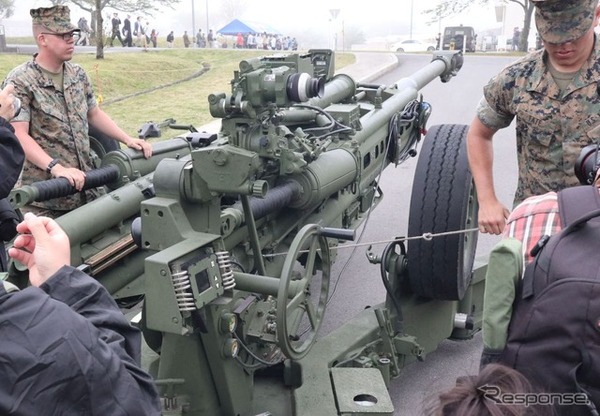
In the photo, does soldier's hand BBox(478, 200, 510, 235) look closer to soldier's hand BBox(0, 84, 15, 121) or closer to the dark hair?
the dark hair

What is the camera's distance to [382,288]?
Answer: 596 centimetres

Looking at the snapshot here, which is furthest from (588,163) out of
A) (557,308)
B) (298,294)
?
(298,294)

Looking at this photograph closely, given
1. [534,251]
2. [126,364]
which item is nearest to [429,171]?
[534,251]

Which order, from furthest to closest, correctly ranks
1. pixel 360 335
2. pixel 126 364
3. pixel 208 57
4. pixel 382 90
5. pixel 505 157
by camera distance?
1. pixel 208 57
2. pixel 505 157
3. pixel 382 90
4. pixel 360 335
5. pixel 126 364

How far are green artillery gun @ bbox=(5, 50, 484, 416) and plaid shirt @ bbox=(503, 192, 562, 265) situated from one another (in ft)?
2.98

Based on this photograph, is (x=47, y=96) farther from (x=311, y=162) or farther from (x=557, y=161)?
(x=557, y=161)

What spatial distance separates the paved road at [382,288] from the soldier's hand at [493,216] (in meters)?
0.75

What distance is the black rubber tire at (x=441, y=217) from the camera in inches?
164

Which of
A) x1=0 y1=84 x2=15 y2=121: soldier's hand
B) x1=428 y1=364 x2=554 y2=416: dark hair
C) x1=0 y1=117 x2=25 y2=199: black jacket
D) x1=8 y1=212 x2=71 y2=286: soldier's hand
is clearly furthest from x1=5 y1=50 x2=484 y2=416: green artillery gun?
x1=428 y1=364 x2=554 y2=416: dark hair

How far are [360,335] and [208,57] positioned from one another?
2435 cm

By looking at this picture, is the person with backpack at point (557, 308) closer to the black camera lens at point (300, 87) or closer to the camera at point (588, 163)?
the camera at point (588, 163)

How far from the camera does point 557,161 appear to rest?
3.23m

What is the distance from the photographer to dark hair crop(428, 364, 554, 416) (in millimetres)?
1317

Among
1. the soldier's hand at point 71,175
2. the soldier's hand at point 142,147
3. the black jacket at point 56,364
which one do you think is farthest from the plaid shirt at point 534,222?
the soldier's hand at point 142,147
